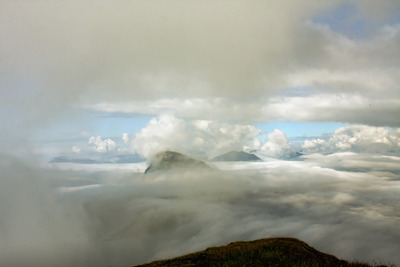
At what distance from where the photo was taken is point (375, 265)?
3017cm

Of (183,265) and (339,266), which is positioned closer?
(339,266)

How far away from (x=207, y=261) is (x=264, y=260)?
352 inches

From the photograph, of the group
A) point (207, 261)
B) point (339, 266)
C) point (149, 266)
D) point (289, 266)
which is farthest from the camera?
point (149, 266)

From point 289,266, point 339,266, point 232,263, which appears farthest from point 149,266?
point 339,266

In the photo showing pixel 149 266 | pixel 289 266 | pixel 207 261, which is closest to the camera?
pixel 289 266

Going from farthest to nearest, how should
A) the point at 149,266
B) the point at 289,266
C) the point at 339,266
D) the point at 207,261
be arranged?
1. the point at 149,266
2. the point at 207,261
3. the point at 339,266
4. the point at 289,266

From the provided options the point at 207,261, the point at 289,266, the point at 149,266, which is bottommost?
the point at 149,266

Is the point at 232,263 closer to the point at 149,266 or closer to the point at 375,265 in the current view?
the point at 375,265

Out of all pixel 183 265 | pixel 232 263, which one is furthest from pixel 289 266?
pixel 183 265

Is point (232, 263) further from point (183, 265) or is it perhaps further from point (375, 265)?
point (375, 265)

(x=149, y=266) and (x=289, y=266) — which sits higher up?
(x=289, y=266)

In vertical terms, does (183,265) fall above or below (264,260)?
below

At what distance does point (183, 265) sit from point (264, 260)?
1159 centimetres

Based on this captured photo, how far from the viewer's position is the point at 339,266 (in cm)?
2967
